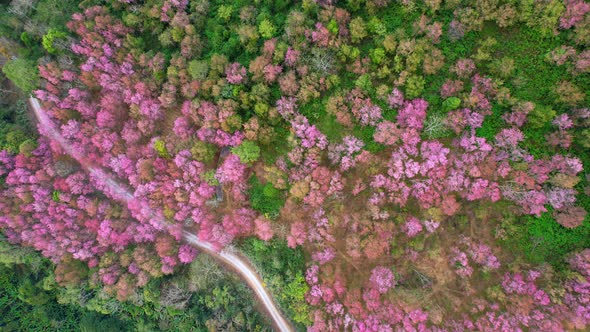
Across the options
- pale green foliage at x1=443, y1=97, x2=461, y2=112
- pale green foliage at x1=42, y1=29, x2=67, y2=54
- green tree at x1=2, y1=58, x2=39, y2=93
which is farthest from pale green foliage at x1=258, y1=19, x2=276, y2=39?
green tree at x1=2, y1=58, x2=39, y2=93

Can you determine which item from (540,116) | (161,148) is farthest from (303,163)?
(540,116)

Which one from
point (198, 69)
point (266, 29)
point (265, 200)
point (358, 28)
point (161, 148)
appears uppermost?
point (358, 28)

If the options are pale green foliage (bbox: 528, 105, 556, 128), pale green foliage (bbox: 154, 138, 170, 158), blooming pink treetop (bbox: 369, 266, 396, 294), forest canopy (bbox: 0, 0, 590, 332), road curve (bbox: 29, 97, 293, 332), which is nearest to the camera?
pale green foliage (bbox: 528, 105, 556, 128)

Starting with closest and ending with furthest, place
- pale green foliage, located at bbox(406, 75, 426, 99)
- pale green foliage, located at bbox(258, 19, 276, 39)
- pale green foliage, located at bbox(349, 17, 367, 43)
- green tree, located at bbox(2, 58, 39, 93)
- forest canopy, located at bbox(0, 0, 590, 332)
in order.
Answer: forest canopy, located at bbox(0, 0, 590, 332), pale green foliage, located at bbox(406, 75, 426, 99), pale green foliage, located at bbox(349, 17, 367, 43), pale green foliage, located at bbox(258, 19, 276, 39), green tree, located at bbox(2, 58, 39, 93)

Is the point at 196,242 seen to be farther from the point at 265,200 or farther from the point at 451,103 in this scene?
the point at 451,103

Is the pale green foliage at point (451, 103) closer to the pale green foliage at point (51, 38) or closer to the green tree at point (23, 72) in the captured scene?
the pale green foliage at point (51, 38)

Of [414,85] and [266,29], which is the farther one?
[266,29]

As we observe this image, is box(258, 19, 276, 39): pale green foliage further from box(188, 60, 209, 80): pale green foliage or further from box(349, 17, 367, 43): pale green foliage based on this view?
box(349, 17, 367, 43): pale green foliage

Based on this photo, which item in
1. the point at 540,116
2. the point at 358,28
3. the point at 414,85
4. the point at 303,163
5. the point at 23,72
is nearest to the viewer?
the point at 540,116

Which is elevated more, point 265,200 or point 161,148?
point 161,148
